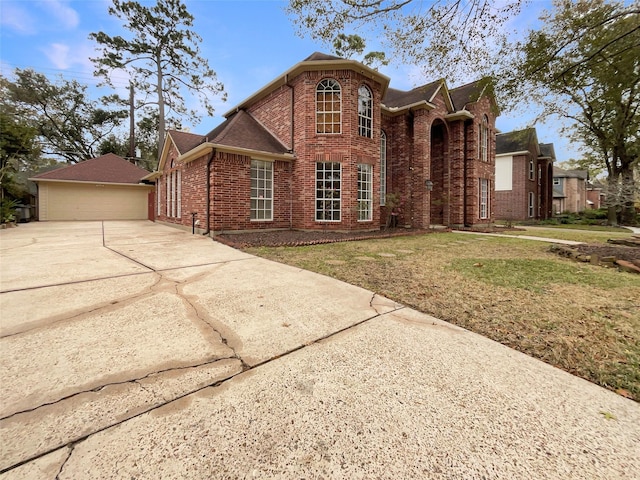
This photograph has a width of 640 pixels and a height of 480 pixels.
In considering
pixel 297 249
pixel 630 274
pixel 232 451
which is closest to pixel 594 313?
pixel 630 274

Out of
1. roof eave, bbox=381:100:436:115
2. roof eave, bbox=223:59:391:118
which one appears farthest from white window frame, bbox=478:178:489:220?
roof eave, bbox=223:59:391:118

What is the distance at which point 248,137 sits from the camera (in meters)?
10.8

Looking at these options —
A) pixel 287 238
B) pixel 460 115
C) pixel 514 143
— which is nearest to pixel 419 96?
pixel 460 115

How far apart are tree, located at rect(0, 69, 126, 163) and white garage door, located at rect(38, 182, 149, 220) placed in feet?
38.4

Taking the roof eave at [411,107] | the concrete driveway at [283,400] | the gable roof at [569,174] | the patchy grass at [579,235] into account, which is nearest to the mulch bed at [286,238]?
the concrete driveway at [283,400]

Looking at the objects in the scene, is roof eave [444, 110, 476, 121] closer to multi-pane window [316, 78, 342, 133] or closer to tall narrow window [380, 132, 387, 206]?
tall narrow window [380, 132, 387, 206]

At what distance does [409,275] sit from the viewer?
4.56 meters

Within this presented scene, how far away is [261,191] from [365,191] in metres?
4.26

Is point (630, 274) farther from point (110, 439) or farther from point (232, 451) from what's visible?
point (110, 439)

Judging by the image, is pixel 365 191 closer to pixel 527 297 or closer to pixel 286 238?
pixel 286 238

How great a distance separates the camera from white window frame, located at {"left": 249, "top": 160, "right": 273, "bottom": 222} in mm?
10289

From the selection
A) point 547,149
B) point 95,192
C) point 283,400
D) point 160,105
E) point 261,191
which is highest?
point 160,105

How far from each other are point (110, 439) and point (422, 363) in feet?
6.51

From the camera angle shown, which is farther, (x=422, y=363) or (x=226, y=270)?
(x=226, y=270)
